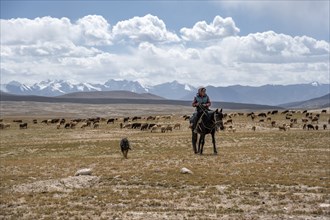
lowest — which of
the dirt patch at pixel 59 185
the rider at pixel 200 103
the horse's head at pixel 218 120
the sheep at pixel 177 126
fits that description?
the dirt patch at pixel 59 185

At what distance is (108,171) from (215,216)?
8923 mm

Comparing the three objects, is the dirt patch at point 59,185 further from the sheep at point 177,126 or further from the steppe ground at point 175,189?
the sheep at point 177,126

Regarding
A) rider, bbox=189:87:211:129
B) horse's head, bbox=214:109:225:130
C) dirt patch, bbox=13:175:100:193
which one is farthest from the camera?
horse's head, bbox=214:109:225:130

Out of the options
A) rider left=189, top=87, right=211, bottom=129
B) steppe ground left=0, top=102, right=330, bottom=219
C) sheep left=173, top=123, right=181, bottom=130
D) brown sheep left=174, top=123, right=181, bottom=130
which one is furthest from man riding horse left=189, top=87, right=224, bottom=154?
brown sheep left=174, top=123, right=181, bottom=130

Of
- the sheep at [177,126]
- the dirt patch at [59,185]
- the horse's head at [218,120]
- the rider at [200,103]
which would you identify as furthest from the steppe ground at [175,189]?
the sheep at [177,126]

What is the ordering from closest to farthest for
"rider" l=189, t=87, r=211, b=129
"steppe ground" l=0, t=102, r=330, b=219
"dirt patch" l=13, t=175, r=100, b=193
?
"steppe ground" l=0, t=102, r=330, b=219 → "dirt patch" l=13, t=175, r=100, b=193 → "rider" l=189, t=87, r=211, b=129

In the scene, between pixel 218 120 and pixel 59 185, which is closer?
pixel 59 185

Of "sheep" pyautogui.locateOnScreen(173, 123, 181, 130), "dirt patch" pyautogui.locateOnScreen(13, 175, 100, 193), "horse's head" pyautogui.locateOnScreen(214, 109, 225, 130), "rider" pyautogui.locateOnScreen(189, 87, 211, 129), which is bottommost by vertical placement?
"dirt patch" pyautogui.locateOnScreen(13, 175, 100, 193)

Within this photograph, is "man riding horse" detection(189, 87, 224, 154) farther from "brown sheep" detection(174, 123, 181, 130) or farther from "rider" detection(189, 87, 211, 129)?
"brown sheep" detection(174, 123, 181, 130)

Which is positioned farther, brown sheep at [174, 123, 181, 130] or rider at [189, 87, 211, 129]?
brown sheep at [174, 123, 181, 130]

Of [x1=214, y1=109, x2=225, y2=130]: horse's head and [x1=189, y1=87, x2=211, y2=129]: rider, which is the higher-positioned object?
[x1=189, y1=87, x2=211, y2=129]: rider

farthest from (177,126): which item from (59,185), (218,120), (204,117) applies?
(59,185)

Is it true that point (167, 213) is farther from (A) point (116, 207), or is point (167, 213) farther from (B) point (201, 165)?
(B) point (201, 165)

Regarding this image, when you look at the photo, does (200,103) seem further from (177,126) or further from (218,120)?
(177,126)
